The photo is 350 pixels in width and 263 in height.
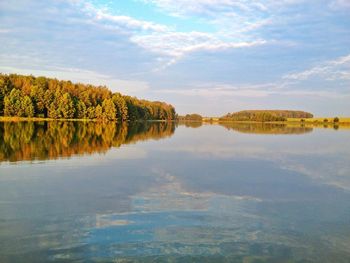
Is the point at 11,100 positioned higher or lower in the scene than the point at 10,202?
higher

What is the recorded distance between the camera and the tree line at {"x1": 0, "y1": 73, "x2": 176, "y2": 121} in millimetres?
90188

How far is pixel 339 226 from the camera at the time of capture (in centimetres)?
873

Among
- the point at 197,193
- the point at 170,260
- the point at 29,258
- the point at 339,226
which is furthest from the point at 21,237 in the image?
the point at 339,226

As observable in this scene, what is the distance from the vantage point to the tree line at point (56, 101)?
296 ft

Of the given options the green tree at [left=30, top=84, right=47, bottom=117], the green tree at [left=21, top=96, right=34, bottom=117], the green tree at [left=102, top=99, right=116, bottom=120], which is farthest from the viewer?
the green tree at [left=102, top=99, right=116, bottom=120]

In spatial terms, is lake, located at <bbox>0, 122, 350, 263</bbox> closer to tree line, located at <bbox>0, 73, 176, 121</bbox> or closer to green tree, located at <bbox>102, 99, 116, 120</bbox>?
tree line, located at <bbox>0, 73, 176, 121</bbox>

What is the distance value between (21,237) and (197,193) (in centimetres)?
623

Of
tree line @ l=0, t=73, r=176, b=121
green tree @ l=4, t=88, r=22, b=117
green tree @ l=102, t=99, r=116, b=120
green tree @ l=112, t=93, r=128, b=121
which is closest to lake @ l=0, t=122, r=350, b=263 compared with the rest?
green tree @ l=4, t=88, r=22, b=117

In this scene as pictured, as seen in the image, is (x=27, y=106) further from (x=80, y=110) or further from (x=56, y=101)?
(x=80, y=110)

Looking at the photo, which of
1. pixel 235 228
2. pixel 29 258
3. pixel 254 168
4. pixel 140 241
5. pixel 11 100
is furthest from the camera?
pixel 11 100

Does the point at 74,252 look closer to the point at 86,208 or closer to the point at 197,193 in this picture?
the point at 86,208

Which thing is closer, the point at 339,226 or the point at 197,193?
the point at 339,226

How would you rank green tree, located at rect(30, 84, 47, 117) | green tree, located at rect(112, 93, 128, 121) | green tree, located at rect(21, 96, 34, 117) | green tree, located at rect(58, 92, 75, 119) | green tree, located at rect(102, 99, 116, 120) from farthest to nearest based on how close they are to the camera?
1. green tree, located at rect(112, 93, 128, 121)
2. green tree, located at rect(102, 99, 116, 120)
3. green tree, located at rect(58, 92, 75, 119)
4. green tree, located at rect(30, 84, 47, 117)
5. green tree, located at rect(21, 96, 34, 117)

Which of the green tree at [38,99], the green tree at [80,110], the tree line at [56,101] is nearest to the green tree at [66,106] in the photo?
the tree line at [56,101]
